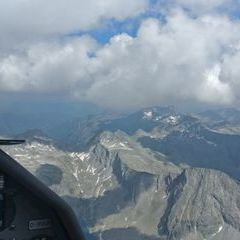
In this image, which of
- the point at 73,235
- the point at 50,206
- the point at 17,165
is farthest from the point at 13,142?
the point at 73,235

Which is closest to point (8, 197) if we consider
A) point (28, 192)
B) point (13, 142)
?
point (28, 192)

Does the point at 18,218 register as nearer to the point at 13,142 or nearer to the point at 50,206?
the point at 50,206

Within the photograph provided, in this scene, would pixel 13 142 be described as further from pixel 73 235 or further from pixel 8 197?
pixel 73 235

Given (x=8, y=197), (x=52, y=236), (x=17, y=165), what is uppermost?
(x=17, y=165)

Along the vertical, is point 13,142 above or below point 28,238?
above

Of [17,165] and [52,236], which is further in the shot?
[52,236]

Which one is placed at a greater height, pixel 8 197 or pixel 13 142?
pixel 13 142

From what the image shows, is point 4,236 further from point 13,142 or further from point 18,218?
point 13,142
